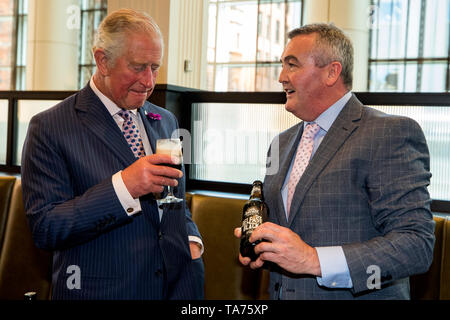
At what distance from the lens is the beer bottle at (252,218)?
161 cm

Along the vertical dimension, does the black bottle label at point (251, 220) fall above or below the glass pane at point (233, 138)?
below

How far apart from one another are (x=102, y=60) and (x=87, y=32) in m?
11.8

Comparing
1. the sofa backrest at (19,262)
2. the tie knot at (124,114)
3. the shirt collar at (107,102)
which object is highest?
the shirt collar at (107,102)

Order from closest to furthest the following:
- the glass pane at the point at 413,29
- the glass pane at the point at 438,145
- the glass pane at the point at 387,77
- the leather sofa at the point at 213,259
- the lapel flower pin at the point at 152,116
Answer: the lapel flower pin at the point at 152,116 → the leather sofa at the point at 213,259 → the glass pane at the point at 438,145 → the glass pane at the point at 413,29 → the glass pane at the point at 387,77

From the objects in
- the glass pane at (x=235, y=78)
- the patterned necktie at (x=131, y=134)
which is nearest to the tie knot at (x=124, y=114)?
the patterned necktie at (x=131, y=134)

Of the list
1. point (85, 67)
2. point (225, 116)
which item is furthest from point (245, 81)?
point (225, 116)

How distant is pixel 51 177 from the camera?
5.20 ft

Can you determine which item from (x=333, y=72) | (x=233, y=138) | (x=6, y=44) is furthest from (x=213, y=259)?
(x=6, y=44)

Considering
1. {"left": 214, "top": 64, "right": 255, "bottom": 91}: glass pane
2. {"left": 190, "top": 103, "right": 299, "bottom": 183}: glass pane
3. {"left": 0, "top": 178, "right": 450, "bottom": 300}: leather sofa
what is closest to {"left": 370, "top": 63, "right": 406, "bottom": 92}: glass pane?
{"left": 214, "top": 64, "right": 255, "bottom": 91}: glass pane

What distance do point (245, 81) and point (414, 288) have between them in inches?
384

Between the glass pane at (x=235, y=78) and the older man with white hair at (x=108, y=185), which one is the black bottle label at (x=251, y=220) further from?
the glass pane at (x=235, y=78)

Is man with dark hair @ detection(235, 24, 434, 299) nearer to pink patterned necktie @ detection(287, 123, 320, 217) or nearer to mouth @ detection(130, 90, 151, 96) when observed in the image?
pink patterned necktie @ detection(287, 123, 320, 217)

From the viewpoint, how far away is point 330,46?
1.77 meters

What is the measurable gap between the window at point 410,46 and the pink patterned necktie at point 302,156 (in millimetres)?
8513
